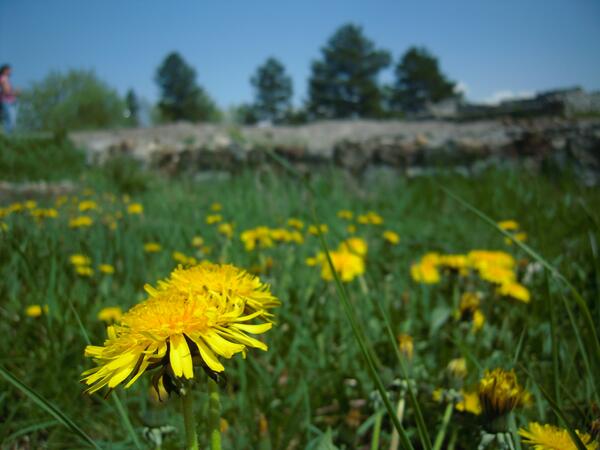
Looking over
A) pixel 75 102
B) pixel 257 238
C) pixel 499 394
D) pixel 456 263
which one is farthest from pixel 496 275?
pixel 75 102

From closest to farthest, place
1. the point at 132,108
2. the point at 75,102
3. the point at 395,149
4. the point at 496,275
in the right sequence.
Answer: the point at 496,275 → the point at 395,149 → the point at 75,102 → the point at 132,108

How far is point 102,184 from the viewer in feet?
14.4

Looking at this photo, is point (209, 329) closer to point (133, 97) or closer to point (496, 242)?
point (496, 242)

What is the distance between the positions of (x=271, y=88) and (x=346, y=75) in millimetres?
7687

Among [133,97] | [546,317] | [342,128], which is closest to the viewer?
[546,317]

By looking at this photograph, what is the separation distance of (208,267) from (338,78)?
3650cm

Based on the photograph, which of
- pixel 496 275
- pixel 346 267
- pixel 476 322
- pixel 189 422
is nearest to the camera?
pixel 189 422

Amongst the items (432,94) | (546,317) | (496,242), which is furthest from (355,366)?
(432,94)

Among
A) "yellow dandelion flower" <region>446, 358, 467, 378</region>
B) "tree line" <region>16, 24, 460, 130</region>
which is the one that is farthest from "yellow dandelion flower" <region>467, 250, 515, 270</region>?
"tree line" <region>16, 24, 460, 130</region>

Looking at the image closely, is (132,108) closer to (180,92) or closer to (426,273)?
(180,92)

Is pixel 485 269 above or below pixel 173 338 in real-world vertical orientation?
below

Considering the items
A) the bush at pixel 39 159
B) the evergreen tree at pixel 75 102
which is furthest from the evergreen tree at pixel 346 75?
the bush at pixel 39 159

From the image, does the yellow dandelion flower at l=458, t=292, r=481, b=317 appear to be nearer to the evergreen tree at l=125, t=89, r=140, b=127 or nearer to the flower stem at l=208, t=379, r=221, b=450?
the flower stem at l=208, t=379, r=221, b=450

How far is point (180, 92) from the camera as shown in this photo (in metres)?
33.3
